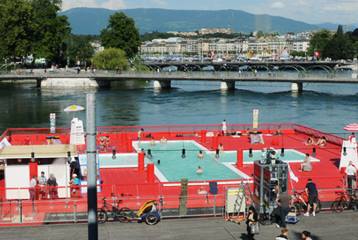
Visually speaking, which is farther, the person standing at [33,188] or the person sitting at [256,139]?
the person sitting at [256,139]

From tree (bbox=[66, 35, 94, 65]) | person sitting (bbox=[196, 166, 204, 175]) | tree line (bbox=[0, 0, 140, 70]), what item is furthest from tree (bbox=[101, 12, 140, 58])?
person sitting (bbox=[196, 166, 204, 175])

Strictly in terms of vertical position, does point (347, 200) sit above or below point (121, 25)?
below

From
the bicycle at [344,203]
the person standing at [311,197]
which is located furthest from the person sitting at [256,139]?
the person standing at [311,197]

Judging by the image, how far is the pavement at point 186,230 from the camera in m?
16.6

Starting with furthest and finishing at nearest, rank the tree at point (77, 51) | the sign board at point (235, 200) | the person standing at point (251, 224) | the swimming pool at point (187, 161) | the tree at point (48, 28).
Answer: the tree at point (77, 51) < the tree at point (48, 28) < the swimming pool at point (187, 161) < the sign board at point (235, 200) < the person standing at point (251, 224)

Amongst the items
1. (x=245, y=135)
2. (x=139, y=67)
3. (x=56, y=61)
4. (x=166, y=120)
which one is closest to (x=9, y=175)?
(x=245, y=135)

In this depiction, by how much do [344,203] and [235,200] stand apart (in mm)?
3711

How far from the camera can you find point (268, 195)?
60.0ft

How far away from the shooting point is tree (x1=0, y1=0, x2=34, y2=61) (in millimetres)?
117312

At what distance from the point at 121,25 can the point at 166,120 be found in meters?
72.6

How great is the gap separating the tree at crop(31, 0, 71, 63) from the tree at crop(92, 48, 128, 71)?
1052 centimetres

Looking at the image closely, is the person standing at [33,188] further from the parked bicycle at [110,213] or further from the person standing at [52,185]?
the parked bicycle at [110,213]

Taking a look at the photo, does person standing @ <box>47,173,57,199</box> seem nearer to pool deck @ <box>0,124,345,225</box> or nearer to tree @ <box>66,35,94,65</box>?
pool deck @ <box>0,124,345,225</box>

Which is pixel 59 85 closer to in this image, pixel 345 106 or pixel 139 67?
pixel 139 67
